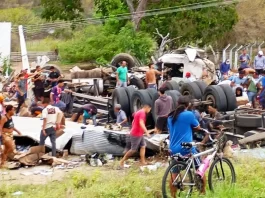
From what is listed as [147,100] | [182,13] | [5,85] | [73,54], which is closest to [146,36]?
[182,13]

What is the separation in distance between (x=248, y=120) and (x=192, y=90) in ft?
10.6

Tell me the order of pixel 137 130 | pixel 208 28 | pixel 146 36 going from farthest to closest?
1. pixel 208 28
2. pixel 146 36
3. pixel 137 130

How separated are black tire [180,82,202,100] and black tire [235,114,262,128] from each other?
2.64m

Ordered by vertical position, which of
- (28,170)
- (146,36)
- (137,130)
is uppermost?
(146,36)

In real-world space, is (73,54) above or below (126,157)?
above

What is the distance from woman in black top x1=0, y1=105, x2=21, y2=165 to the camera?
495 inches

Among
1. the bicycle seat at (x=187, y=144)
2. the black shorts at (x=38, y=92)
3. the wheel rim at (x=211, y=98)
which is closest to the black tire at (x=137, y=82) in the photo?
the black shorts at (x=38, y=92)

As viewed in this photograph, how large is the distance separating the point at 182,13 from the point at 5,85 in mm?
12882

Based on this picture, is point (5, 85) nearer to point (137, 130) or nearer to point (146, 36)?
point (146, 36)

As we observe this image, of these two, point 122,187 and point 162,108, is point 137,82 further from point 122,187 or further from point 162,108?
point 122,187

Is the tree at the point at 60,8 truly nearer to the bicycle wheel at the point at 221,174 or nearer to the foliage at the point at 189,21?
the foliage at the point at 189,21

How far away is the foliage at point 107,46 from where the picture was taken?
31875mm

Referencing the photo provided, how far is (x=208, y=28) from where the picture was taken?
116 ft

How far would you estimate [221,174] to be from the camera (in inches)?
360
